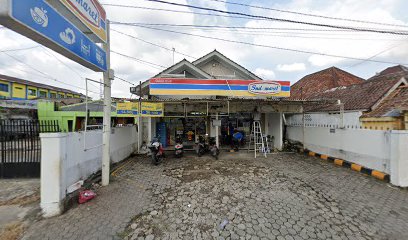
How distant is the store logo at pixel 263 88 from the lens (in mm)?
9164

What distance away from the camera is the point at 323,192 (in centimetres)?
483

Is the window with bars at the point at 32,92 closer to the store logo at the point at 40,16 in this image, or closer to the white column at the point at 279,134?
the store logo at the point at 40,16

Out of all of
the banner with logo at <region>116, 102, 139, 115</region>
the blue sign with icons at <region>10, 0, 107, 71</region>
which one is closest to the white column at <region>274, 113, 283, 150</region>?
the banner with logo at <region>116, 102, 139, 115</region>

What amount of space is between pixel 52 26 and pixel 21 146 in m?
4.84

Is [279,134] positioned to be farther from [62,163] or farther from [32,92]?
[32,92]

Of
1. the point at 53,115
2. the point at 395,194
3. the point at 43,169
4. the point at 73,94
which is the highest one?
the point at 73,94

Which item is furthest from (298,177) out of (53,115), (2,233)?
(53,115)

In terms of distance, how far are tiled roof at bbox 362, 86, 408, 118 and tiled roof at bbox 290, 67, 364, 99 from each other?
23.0 ft

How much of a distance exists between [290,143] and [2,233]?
475 inches

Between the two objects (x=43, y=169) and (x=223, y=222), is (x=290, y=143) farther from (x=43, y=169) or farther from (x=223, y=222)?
(x=43, y=169)

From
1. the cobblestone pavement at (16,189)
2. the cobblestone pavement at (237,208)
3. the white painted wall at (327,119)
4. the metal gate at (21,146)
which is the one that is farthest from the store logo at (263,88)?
the cobblestone pavement at (16,189)

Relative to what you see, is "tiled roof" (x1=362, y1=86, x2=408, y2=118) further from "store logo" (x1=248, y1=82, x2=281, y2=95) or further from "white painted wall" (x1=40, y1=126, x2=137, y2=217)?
"white painted wall" (x1=40, y1=126, x2=137, y2=217)

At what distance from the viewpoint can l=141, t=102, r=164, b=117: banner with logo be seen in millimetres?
8734

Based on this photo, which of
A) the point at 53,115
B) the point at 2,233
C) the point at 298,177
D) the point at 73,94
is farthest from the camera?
the point at 73,94
